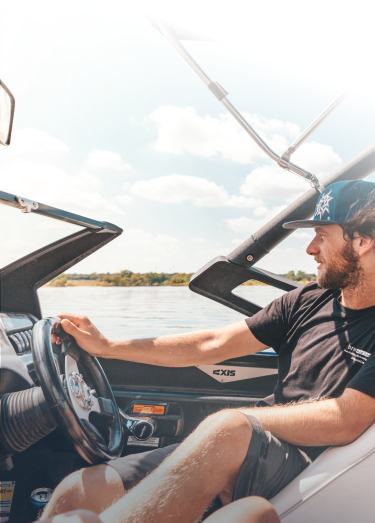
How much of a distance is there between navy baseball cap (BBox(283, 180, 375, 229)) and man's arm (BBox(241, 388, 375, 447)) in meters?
0.49

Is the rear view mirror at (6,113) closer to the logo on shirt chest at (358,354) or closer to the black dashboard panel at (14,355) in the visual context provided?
the black dashboard panel at (14,355)

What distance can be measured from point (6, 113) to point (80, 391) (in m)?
0.74

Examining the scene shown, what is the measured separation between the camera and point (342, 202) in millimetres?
1167

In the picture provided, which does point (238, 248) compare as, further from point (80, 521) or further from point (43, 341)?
point (80, 521)

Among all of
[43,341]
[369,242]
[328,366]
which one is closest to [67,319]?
[43,341]

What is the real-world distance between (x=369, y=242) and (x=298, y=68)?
56 centimetres

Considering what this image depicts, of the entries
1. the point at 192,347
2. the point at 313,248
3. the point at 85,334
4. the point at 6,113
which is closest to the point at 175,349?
the point at 192,347

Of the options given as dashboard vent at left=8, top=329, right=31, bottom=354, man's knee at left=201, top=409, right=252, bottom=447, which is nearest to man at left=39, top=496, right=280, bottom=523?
man's knee at left=201, top=409, right=252, bottom=447

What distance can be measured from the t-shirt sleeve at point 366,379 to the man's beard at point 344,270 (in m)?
0.23

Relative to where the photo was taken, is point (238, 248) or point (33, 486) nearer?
point (33, 486)

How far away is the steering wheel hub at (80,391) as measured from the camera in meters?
1.05

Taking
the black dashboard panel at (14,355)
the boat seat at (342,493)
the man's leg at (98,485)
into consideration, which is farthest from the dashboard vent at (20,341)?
the boat seat at (342,493)

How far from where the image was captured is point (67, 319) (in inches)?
46.0

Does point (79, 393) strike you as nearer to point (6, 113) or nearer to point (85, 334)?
point (85, 334)
